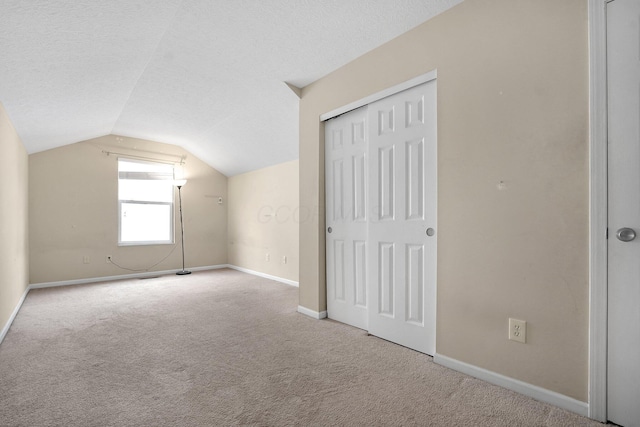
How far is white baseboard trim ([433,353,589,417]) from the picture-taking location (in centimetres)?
158

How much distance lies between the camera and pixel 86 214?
191 inches

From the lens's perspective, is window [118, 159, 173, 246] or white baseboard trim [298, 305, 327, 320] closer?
white baseboard trim [298, 305, 327, 320]

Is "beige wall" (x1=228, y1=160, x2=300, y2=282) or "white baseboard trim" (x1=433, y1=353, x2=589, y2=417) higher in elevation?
"beige wall" (x1=228, y1=160, x2=300, y2=282)

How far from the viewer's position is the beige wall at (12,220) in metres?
2.75

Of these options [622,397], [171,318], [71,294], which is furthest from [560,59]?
[71,294]

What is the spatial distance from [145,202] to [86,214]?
87cm

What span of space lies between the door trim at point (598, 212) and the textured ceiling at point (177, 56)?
889 mm

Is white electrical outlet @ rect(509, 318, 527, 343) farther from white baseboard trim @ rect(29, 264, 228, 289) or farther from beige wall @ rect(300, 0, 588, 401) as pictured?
white baseboard trim @ rect(29, 264, 228, 289)

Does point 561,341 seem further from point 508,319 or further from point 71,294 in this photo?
point 71,294

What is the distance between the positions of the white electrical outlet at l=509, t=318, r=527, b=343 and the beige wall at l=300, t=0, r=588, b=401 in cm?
3

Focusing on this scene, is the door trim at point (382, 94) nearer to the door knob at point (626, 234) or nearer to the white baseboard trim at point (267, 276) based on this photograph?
the door knob at point (626, 234)

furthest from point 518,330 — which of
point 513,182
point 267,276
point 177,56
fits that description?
point 267,276

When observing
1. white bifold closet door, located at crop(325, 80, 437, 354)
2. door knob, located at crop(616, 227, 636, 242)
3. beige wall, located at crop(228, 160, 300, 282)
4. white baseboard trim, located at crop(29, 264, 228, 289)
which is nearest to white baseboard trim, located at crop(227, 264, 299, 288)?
beige wall, located at crop(228, 160, 300, 282)

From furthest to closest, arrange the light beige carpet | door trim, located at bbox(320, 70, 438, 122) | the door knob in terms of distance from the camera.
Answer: door trim, located at bbox(320, 70, 438, 122) < the light beige carpet < the door knob
